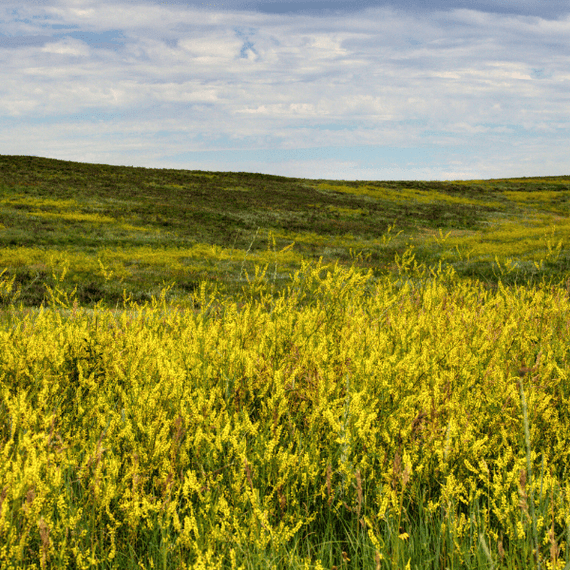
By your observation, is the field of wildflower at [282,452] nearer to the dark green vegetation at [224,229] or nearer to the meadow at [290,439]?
the meadow at [290,439]

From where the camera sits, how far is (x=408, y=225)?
32531 millimetres

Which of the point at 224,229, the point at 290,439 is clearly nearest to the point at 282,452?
the point at 290,439

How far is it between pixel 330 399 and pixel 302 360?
0.42 metres

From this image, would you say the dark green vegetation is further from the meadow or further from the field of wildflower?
the field of wildflower

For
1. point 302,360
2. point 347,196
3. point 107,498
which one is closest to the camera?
point 107,498

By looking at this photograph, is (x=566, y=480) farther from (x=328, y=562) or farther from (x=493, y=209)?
(x=493, y=209)

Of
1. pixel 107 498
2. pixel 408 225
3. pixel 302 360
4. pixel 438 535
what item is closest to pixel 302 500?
pixel 438 535

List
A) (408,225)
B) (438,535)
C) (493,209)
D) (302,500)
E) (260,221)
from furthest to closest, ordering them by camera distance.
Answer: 1. (493,209)
2. (408,225)
3. (260,221)
4. (302,500)
5. (438,535)

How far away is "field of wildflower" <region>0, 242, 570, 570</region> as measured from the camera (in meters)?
1.71

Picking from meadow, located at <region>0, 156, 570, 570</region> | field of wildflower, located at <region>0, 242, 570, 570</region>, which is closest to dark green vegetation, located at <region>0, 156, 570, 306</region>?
meadow, located at <region>0, 156, 570, 570</region>

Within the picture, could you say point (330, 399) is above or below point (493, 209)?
below

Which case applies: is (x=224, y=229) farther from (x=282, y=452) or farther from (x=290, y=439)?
(x=282, y=452)

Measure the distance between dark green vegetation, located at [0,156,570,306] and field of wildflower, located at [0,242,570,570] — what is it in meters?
1.01

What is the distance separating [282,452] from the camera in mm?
2150
